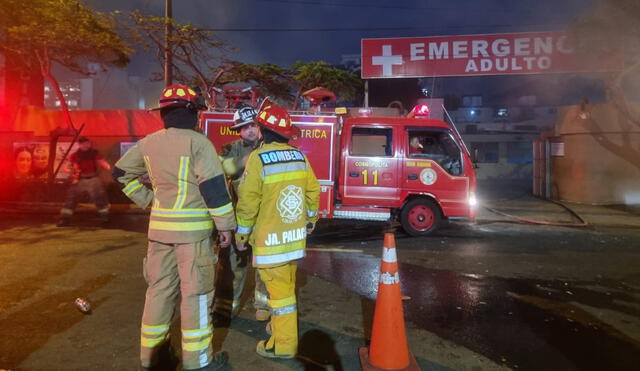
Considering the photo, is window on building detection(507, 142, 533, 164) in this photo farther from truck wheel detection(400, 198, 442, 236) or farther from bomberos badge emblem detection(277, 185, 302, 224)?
bomberos badge emblem detection(277, 185, 302, 224)

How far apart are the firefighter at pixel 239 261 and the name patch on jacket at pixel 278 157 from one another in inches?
36.7

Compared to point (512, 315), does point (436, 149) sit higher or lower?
higher

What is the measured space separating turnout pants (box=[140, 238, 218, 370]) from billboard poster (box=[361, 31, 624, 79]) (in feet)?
37.0

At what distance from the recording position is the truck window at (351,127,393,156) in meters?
7.62

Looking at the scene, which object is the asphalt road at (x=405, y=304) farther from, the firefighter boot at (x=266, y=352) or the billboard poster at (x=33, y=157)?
the billboard poster at (x=33, y=157)

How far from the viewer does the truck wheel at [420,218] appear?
773 cm

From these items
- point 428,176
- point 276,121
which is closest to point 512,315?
point 276,121

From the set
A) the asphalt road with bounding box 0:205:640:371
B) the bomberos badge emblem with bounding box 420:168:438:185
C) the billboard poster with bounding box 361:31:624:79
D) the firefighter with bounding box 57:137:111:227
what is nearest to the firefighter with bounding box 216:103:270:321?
the asphalt road with bounding box 0:205:640:371

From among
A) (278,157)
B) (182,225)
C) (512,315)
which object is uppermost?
(278,157)

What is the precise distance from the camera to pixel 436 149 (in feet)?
25.1

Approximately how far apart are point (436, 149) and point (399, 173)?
2.64ft

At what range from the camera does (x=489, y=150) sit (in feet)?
105

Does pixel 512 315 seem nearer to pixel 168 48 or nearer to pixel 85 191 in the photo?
pixel 85 191

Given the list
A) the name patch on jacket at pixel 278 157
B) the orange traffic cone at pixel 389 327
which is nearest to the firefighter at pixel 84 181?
the name patch on jacket at pixel 278 157
